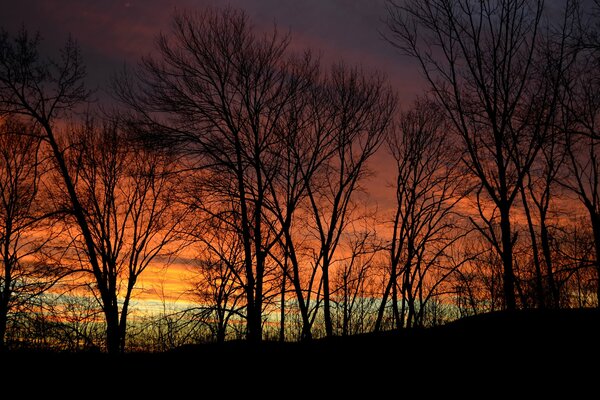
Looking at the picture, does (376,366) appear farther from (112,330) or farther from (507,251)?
(112,330)

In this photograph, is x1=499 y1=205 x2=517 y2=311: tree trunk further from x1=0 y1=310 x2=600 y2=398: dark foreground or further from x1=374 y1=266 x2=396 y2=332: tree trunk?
x1=374 y1=266 x2=396 y2=332: tree trunk

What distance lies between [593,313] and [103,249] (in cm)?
1932

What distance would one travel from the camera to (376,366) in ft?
22.6

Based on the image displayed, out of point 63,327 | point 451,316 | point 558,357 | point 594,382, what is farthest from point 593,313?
point 451,316

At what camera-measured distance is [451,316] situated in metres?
29.5

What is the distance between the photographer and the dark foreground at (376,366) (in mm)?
5984

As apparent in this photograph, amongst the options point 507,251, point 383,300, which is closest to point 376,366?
point 507,251

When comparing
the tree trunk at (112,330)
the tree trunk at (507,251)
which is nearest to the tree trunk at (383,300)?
the tree trunk at (507,251)

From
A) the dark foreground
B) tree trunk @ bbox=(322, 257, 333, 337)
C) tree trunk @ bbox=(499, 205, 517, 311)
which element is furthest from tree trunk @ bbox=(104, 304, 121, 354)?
tree trunk @ bbox=(499, 205, 517, 311)

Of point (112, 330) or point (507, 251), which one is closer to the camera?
point (507, 251)

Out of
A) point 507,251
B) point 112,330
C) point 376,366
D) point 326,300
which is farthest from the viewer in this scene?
point 112,330

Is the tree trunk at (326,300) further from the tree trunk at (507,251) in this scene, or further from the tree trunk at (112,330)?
the tree trunk at (112,330)

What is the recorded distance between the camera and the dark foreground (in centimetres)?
598

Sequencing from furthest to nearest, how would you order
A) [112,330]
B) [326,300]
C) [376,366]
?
[112,330] < [326,300] < [376,366]
